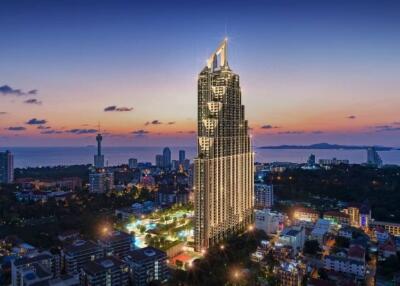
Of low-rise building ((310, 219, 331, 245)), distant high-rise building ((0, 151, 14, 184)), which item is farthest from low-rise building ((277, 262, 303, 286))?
distant high-rise building ((0, 151, 14, 184))

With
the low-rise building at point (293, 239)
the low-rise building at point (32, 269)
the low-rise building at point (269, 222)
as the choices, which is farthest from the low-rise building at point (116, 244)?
the low-rise building at point (269, 222)

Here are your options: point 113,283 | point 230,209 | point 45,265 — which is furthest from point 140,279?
point 230,209

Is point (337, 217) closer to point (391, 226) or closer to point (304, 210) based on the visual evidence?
point (304, 210)

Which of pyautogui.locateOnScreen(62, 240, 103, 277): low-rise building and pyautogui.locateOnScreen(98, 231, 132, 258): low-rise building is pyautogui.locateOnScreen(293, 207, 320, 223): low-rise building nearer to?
pyautogui.locateOnScreen(98, 231, 132, 258): low-rise building

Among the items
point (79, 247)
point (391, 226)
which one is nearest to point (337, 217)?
point (391, 226)

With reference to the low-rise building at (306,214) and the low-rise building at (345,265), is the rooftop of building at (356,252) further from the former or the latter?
the low-rise building at (306,214)

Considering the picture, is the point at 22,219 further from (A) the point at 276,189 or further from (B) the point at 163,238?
(A) the point at 276,189
